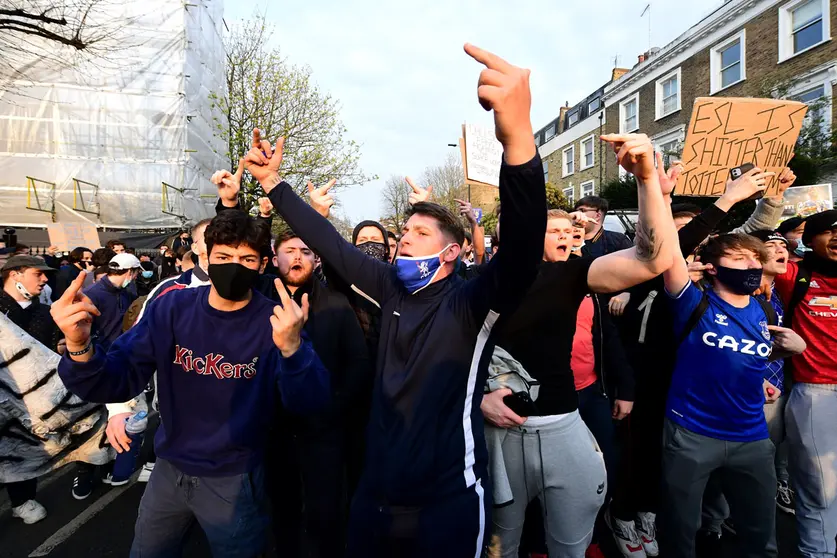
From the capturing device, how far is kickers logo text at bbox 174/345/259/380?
2.06 m

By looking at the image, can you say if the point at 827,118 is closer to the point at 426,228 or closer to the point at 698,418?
the point at 698,418

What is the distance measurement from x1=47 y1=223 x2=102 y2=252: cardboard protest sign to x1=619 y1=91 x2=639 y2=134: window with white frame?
22457 millimetres

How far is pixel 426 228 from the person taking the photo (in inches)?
73.3

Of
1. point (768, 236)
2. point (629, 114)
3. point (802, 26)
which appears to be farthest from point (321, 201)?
point (629, 114)

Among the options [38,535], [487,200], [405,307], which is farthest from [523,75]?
[487,200]

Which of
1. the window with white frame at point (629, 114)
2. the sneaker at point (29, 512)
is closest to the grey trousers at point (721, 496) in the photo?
the sneaker at point (29, 512)

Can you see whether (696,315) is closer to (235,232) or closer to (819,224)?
(819,224)

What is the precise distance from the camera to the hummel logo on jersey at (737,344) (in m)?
2.46

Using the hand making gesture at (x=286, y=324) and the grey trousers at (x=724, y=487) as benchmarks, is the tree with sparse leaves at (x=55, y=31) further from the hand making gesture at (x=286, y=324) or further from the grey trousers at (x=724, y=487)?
the grey trousers at (x=724, y=487)

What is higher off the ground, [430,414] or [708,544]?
[430,414]

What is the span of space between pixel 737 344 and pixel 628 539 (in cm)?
146

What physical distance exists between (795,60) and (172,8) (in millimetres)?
19128

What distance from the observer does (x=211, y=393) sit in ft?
6.72

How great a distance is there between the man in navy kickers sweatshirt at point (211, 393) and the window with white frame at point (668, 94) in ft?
74.0
